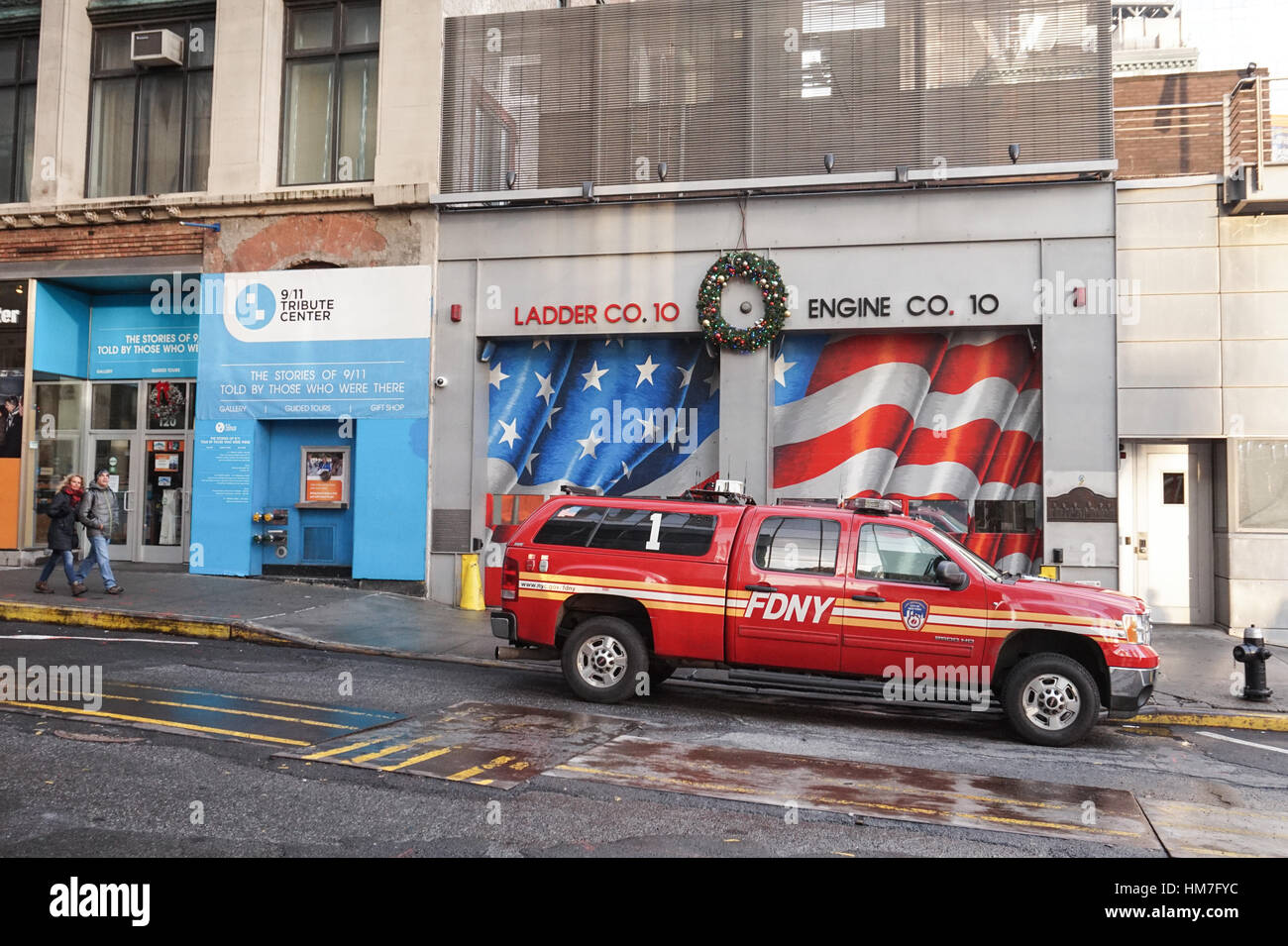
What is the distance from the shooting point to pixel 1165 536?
14102 mm

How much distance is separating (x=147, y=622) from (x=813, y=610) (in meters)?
8.74

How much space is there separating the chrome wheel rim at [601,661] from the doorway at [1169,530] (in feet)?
29.1

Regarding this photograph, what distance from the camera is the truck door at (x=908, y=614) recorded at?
26.4ft

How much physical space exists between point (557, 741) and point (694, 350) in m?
8.82

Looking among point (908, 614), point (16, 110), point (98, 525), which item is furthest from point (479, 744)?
point (16, 110)

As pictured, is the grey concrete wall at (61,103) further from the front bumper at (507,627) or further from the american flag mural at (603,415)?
the front bumper at (507,627)

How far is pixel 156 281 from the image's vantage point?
17297 mm

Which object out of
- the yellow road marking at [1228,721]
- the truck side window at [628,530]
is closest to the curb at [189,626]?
the truck side window at [628,530]

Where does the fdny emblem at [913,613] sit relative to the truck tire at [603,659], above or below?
above

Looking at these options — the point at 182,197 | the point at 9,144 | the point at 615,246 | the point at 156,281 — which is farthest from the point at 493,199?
the point at 9,144

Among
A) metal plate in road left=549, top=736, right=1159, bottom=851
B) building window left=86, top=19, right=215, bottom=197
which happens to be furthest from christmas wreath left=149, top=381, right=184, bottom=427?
metal plate in road left=549, top=736, right=1159, bottom=851

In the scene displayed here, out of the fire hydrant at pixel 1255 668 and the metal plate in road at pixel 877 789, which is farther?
the fire hydrant at pixel 1255 668

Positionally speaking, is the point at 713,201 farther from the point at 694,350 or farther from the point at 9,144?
the point at 9,144
